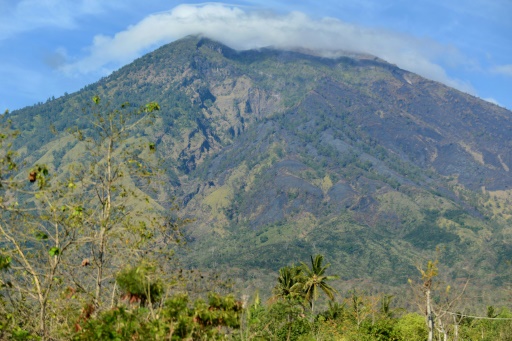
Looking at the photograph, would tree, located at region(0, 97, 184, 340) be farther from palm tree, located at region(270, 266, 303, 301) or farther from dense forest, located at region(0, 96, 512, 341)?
palm tree, located at region(270, 266, 303, 301)

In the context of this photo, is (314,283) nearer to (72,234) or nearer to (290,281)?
(290,281)

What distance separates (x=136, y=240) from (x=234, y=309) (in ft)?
16.1

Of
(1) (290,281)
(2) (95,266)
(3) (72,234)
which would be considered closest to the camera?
(3) (72,234)

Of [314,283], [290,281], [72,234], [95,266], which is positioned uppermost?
[72,234]

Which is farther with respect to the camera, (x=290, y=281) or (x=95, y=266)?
(x=290, y=281)

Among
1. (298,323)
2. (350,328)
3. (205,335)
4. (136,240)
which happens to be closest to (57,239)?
(136,240)

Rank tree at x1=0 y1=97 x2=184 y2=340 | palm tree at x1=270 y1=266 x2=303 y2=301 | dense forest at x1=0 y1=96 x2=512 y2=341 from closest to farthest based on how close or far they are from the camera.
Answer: dense forest at x1=0 y1=96 x2=512 y2=341
tree at x1=0 y1=97 x2=184 y2=340
palm tree at x1=270 y1=266 x2=303 y2=301

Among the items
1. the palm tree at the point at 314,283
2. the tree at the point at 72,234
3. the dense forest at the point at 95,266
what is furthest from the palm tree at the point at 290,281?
the tree at the point at 72,234

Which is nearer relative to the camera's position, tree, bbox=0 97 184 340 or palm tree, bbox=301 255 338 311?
tree, bbox=0 97 184 340

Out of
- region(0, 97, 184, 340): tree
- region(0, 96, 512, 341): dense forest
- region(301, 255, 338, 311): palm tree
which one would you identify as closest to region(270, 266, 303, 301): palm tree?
region(301, 255, 338, 311): palm tree

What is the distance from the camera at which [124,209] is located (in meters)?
27.0

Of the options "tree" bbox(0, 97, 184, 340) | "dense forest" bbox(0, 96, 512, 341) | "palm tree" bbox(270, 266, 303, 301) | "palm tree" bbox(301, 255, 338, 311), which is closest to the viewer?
"dense forest" bbox(0, 96, 512, 341)

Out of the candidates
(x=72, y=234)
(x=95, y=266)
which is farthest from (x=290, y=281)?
(x=72, y=234)

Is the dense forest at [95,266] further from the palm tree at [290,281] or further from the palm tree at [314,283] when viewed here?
the palm tree at [314,283]
